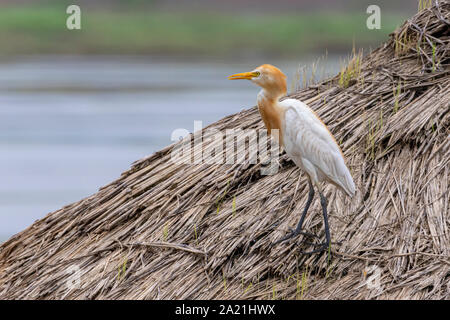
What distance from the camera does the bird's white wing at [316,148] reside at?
3754mm

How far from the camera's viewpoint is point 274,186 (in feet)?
13.9

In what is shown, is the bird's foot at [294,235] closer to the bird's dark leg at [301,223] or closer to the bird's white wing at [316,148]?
the bird's dark leg at [301,223]

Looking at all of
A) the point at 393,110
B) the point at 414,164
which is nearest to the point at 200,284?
the point at 414,164

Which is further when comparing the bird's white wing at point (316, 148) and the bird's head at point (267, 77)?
the bird's white wing at point (316, 148)

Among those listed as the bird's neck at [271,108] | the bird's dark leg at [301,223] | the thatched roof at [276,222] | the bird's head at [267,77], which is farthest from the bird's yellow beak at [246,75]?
the thatched roof at [276,222]

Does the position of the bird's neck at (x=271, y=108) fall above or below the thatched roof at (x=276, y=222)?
above

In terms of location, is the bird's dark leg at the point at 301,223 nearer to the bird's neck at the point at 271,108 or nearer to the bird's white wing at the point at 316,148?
the bird's white wing at the point at 316,148

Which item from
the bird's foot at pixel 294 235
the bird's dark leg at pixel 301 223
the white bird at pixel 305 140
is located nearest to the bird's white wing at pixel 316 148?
the white bird at pixel 305 140

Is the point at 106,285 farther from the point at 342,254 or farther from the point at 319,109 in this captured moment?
the point at 319,109

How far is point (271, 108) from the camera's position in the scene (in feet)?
12.5

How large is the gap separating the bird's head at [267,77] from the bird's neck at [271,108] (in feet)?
0.18

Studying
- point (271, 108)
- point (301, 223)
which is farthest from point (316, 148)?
point (301, 223)

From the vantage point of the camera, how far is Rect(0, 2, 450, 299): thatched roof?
370 cm

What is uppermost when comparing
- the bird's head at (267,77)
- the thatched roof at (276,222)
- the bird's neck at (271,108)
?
the bird's head at (267,77)
